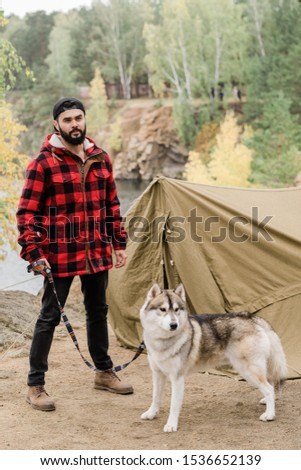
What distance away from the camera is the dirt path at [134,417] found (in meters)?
4.28

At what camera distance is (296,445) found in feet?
13.7

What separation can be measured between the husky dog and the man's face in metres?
1.18

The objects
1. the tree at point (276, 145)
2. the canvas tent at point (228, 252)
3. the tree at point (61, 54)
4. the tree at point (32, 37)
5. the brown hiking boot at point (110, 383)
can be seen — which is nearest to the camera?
the brown hiking boot at point (110, 383)

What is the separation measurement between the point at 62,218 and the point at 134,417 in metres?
1.51

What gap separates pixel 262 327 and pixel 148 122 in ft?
128

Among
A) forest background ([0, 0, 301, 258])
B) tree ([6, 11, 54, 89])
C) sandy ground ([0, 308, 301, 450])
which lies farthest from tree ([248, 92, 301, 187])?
tree ([6, 11, 54, 89])

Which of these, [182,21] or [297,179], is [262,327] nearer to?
[297,179]

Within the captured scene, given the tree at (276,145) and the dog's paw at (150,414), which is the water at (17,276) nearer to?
the dog's paw at (150,414)

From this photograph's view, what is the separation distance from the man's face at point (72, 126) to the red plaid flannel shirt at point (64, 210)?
3.4 inches

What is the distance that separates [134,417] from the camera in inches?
189

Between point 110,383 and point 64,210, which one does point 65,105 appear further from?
point 110,383

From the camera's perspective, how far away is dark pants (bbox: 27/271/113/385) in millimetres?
4820

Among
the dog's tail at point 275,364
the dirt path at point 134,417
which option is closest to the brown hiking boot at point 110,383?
the dirt path at point 134,417

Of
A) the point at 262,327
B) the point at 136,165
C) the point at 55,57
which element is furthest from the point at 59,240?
the point at 55,57
